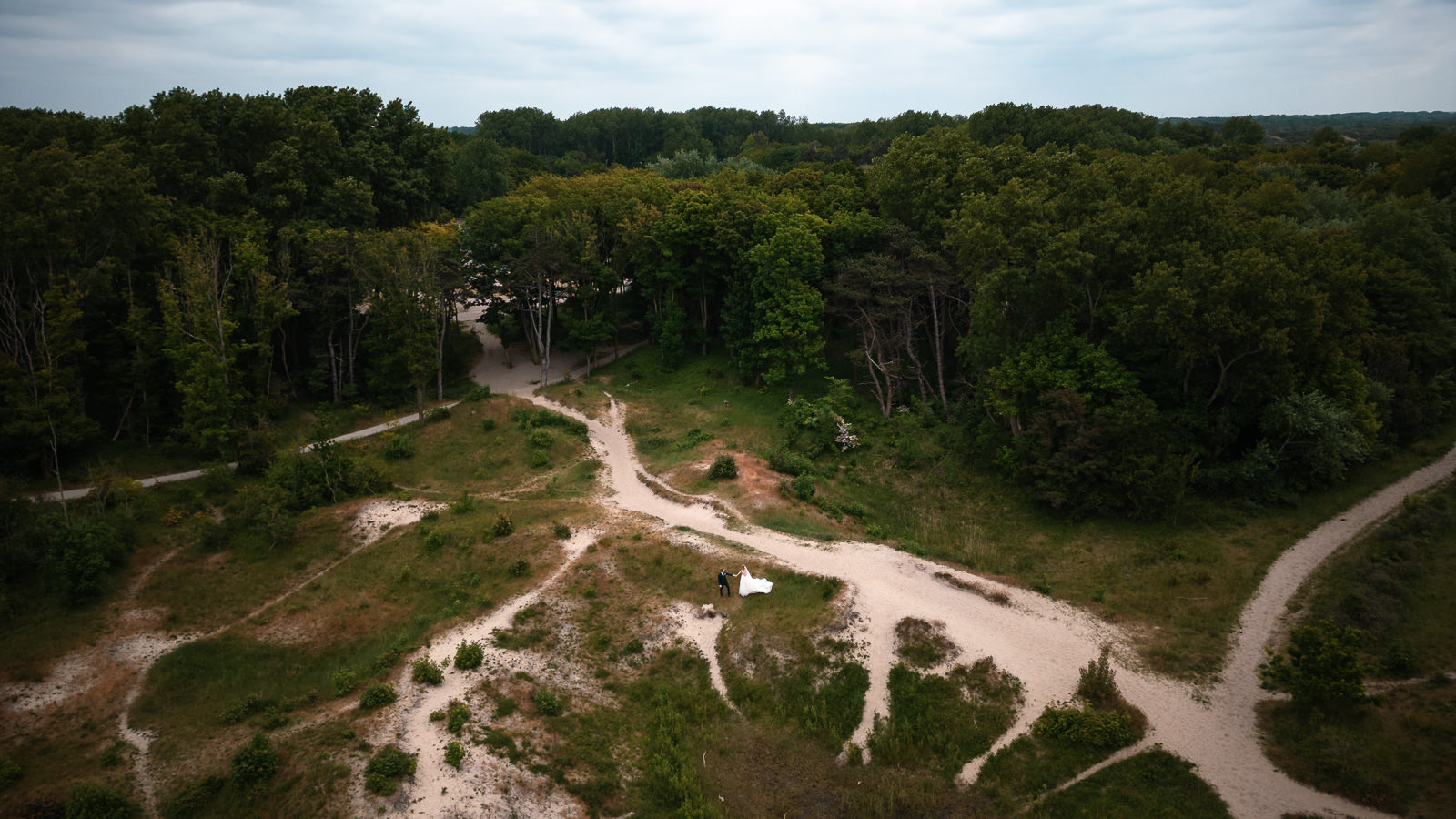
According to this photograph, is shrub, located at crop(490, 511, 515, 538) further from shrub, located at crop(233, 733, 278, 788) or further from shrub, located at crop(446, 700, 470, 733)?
shrub, located at crop(233, 733, 278, 788)

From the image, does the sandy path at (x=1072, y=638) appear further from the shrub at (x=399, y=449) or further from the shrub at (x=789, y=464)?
the shrub at (x=399, y=449)


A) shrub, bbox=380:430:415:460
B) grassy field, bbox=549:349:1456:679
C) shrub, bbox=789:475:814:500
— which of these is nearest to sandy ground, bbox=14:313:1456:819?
grassy field, bbox=549:349:1456:679

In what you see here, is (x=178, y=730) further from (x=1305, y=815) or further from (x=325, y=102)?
(x=325, y=102)

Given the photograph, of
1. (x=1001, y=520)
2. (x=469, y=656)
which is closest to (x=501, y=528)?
(x=469, y=656)

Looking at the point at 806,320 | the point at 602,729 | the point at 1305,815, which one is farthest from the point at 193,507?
the point at 1305,815

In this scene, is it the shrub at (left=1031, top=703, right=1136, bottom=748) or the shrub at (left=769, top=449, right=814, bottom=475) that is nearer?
the shrub at (left=1031, top=703, right=1136, bottom=748)
